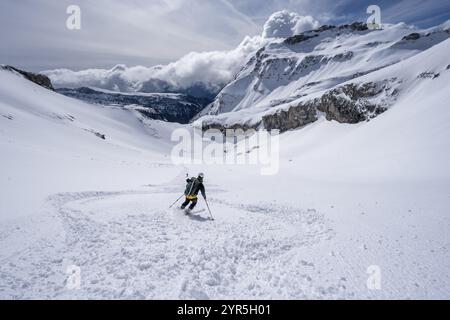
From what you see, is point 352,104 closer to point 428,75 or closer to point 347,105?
point 347,105

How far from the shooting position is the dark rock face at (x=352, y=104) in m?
60.9

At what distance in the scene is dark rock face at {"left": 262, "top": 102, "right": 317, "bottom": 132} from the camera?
9319 cm

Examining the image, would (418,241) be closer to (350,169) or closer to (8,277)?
(8,277)

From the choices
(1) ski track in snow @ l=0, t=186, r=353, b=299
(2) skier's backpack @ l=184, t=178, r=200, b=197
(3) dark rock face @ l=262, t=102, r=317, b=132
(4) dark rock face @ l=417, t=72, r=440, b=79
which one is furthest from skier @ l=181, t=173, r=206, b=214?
(3) dark rock face @ l=262, t=102, r=317, b=132

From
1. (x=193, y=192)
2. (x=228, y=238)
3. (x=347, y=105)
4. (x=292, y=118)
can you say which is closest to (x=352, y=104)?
(x=347, y=105)

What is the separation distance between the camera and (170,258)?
28.3 ft

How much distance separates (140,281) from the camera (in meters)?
7.21

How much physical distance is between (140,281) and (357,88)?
70.2m

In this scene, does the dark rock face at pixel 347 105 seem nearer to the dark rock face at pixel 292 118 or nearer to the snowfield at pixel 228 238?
the dark rock face at pixel 292 118

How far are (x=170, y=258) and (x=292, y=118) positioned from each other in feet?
324

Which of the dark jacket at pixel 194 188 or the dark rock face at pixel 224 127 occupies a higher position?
the dark rock face at pixel 224 127

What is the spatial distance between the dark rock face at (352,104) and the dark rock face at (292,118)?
10.5 m

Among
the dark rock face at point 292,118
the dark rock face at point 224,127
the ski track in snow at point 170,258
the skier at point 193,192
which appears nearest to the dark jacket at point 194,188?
the skier at point 193,192
